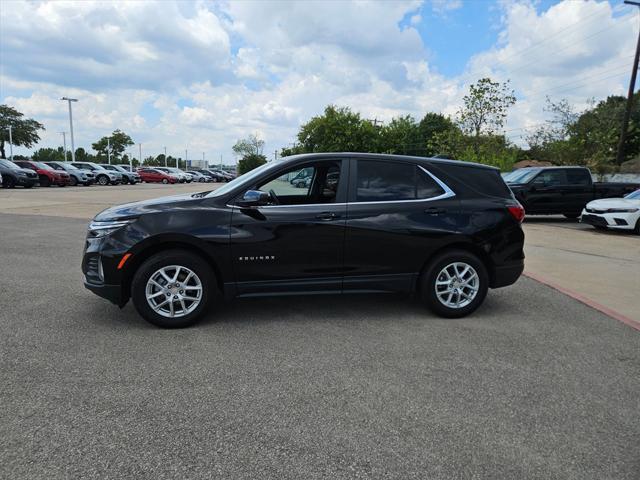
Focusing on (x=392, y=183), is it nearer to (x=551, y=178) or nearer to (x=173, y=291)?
(x=173, y=291)

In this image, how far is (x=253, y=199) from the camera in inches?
181

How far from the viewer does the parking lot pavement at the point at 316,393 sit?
263 cm

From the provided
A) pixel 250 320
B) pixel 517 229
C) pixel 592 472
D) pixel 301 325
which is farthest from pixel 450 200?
pixel 592 472

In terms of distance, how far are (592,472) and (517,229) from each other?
3.18 m

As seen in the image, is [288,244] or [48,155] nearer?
[288,244]

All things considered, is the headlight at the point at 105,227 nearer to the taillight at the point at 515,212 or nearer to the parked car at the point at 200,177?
the taillight at the point at 515,212

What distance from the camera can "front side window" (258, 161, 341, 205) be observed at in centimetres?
499

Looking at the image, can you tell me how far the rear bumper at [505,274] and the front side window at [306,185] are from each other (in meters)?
1.97

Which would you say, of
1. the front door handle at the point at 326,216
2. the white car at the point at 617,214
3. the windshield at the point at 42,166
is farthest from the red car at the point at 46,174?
the front door handle at the point at 326,216

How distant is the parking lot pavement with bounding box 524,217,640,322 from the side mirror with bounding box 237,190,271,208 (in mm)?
4163

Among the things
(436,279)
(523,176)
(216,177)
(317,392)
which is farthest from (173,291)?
(216,177)

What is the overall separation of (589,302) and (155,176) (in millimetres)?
50033

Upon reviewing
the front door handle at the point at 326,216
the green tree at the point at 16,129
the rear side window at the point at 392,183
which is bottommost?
the front door handle at the point at 326,216

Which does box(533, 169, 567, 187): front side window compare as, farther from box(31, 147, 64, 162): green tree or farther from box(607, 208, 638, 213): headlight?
box(31, 147, 64, 162): green tree
